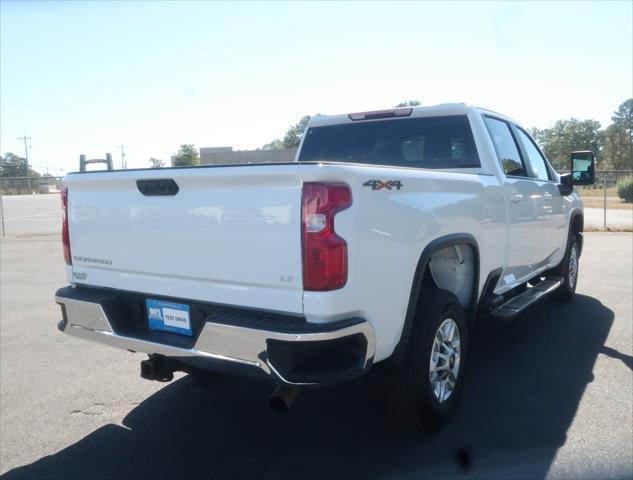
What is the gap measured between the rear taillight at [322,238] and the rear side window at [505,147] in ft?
8.69

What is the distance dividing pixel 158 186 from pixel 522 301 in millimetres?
3338

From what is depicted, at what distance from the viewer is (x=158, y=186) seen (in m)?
3.24

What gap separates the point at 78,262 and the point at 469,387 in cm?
301

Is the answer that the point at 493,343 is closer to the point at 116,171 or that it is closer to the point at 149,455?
the point at 149,455

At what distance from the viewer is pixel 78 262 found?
12.4ft

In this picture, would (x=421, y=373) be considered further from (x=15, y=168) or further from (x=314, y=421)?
(x=15, y=168)

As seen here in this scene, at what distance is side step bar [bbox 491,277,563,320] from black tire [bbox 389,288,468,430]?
3.48 ft

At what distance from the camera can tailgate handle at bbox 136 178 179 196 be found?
10.5ft

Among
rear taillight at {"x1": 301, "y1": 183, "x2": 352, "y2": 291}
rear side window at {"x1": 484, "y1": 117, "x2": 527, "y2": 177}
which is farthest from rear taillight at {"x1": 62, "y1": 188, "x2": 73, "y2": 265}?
rear side window at {"x1": 484, "y1": 117, "x2": 527, "y2": 177}

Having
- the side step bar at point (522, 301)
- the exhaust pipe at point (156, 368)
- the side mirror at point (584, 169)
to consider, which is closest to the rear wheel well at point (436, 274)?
the side step bar at point (522, 301)

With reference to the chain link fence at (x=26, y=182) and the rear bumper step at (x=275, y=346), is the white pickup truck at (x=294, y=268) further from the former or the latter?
the chain link fence at (x=26, y=182)

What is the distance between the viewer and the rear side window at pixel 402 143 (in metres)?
4.79

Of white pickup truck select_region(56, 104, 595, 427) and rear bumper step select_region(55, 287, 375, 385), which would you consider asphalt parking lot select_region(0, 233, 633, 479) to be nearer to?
white pickup truck select_region(56, 104, 595, 427)

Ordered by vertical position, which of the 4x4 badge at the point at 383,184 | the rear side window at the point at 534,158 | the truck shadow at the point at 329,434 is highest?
the rear side window at the point at 534,158
